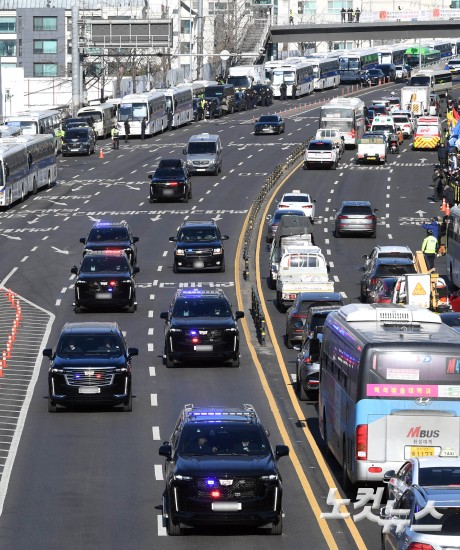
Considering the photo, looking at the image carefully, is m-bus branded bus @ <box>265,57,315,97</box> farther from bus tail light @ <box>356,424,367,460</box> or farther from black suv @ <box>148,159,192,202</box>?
bus tail light @ <box>356,424,367,460</box>

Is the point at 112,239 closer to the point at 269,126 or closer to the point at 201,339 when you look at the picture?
the point at 201,339

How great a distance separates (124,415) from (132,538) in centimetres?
1001

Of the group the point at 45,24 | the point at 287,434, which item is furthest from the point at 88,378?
the point at 45,24

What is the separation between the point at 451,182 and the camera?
71.4 meters

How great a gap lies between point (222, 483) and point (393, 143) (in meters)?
74.0

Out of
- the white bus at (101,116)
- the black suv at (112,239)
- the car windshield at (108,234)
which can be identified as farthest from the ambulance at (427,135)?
the car windshield at (108,234)

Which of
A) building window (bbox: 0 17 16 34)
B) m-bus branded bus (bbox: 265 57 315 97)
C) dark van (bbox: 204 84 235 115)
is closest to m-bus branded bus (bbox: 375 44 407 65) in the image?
m-bus branded bus (bbox: 265 57 315 97)

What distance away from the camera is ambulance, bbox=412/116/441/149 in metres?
95.9

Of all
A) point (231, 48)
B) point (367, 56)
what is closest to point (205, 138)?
point (367, 56)

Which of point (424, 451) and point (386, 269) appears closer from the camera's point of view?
point (424, 451)

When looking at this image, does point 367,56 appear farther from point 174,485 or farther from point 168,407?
point 174,485

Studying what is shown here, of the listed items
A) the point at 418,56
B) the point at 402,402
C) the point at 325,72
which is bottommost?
the point at 402,402

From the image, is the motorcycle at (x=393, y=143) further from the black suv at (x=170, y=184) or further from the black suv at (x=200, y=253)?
the black suv at (x=200, y=253)

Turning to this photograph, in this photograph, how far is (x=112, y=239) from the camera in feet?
177
